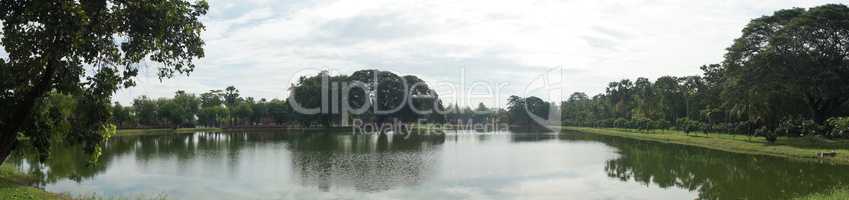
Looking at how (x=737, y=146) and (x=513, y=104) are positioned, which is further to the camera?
(x=513, y=104)

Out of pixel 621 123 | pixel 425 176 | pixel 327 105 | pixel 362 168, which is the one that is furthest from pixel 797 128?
pixel 327 105

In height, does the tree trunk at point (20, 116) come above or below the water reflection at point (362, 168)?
above

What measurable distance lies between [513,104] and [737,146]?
9863 cm

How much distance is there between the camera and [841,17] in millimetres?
43500

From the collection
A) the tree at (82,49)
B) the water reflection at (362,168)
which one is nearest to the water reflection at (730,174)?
the water reflection at (362,168)

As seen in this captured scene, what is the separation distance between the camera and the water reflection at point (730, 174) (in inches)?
853

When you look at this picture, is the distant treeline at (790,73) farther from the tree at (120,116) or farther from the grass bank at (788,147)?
the tree at (120,116)

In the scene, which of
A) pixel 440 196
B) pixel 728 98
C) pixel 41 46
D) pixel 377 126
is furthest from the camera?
pixel 377 126

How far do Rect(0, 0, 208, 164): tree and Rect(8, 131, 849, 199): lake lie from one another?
166 inches

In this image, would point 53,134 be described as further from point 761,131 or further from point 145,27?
point 761,131

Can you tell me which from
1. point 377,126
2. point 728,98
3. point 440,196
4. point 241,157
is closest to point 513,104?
point 377,126

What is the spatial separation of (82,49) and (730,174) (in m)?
26.4

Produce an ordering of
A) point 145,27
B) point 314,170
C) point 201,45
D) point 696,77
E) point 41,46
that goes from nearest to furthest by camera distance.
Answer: point 41,46, point 145,27, point 201,45, point 314,170, point 696,77

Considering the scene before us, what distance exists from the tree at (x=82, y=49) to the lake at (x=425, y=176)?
13.9 ft
